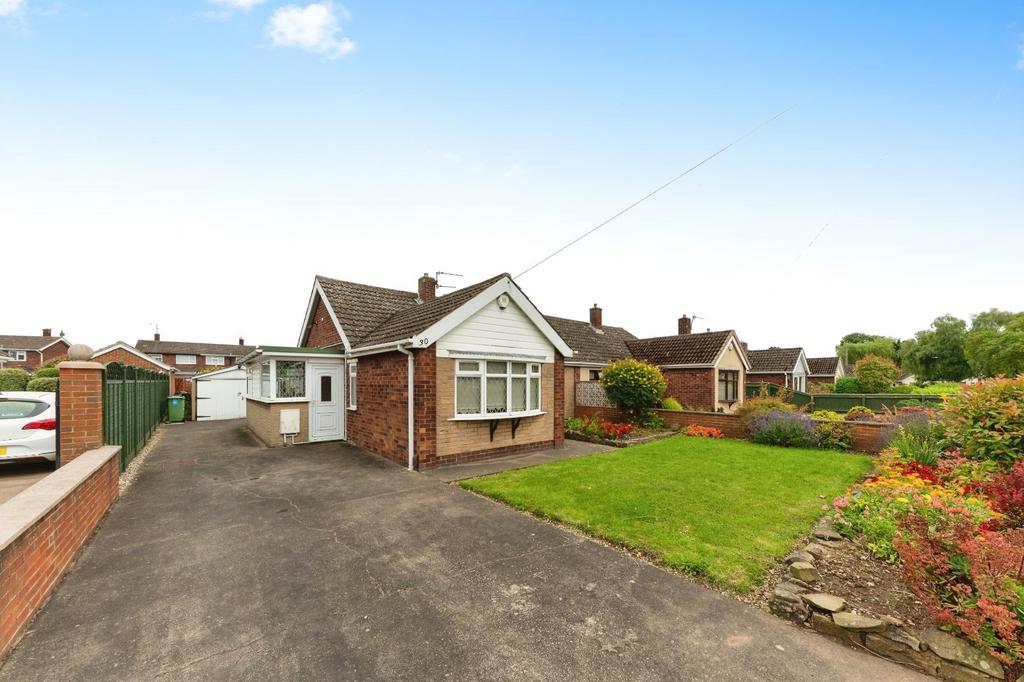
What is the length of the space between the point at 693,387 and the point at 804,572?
18.0 meters

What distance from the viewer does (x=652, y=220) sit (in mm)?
10445

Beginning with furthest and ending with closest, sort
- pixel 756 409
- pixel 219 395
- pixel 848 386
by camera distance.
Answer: pixel 848 386
pixel 219 395
pixel 756 409

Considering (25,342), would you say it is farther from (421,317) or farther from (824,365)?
(824,365)

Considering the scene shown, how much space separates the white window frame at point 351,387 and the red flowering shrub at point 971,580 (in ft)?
41.2

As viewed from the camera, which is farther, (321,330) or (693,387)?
(693,387)

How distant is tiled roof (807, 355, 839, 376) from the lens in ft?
134

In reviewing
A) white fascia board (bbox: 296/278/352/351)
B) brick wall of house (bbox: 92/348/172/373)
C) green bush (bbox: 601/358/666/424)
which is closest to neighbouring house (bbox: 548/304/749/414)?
green bush (bbox: 601/358/666/424)

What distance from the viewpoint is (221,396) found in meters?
22.5

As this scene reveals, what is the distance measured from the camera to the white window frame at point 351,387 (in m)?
13.1

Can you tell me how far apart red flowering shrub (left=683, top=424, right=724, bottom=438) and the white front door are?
40.8 ft

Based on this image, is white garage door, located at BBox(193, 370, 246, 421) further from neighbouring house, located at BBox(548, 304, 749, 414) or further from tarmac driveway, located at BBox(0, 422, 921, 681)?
tarmac driveway, located at BBox(0, 422, 921, 681)

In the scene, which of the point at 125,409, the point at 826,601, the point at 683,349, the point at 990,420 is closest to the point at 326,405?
the point at 125,409

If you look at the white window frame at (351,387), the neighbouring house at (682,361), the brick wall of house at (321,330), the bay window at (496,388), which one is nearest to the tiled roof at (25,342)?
the brick wall of house at (321,330)

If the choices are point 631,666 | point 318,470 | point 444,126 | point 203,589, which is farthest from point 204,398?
point 631,666
